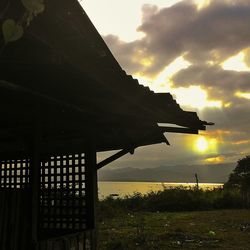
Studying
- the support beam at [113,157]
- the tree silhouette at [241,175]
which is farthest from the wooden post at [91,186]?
the tree silhouette at [241,175]

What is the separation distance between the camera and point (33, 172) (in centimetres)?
488

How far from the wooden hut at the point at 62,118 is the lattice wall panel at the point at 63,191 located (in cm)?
2

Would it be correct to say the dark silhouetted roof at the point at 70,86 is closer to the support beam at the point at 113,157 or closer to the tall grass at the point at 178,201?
the support beam at the point at 113,157

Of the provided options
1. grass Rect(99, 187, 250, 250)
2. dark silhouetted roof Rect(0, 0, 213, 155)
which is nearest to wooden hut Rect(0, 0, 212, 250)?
dark silhouetted roof Rect(0, 0, 213, 155)

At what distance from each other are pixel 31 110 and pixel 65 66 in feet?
5.26

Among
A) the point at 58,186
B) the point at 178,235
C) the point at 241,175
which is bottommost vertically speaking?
the point at 178,235

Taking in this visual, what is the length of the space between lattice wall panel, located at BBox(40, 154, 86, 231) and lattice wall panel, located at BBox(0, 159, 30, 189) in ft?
1.22

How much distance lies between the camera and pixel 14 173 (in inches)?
275

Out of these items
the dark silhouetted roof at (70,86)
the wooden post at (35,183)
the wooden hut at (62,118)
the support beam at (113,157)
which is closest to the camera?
the dark silhouetted roof at (70,86)

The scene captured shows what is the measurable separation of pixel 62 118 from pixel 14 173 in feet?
8.74

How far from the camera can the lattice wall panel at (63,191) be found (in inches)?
247

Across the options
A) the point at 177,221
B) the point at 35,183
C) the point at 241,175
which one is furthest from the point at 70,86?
the point at 241,175

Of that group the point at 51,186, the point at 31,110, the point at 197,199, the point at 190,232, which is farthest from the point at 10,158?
the point at 197,199

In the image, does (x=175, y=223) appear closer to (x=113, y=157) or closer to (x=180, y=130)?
(x=113, y=157)
